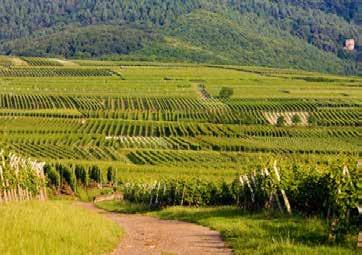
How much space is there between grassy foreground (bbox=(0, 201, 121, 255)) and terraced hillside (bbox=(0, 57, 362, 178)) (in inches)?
1679

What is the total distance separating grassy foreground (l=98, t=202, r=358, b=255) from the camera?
12.5 metres

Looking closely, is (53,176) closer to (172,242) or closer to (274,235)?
(172,242)

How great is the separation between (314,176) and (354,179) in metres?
5.39

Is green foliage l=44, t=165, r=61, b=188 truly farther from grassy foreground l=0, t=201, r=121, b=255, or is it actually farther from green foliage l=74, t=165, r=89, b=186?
grassy foreground l=0, t=201, r=121, b=255

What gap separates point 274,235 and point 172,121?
354 feet

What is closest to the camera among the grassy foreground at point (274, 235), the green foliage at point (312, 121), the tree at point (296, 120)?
the grassy foreground at point (274, 235)

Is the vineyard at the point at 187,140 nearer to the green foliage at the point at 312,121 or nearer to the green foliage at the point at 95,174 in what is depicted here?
the green foliage at the point at 95,174

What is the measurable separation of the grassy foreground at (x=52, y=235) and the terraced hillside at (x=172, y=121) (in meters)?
42.7

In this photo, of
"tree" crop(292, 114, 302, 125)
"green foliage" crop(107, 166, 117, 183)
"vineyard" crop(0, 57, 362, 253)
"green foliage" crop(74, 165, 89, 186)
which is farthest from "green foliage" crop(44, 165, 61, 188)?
"tree" crop(292, 114, 302, 125)

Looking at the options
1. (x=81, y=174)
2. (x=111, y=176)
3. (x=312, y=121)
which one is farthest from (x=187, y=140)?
(x=81, y=174)

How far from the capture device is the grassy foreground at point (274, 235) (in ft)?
41.0

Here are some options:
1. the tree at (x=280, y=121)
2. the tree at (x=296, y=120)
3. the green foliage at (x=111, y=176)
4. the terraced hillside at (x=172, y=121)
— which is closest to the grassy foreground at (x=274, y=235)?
the terraced hillside at (x=172, y=121)

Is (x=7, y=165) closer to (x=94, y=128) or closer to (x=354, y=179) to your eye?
(x=354, y=179)

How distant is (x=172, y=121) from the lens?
401ft
